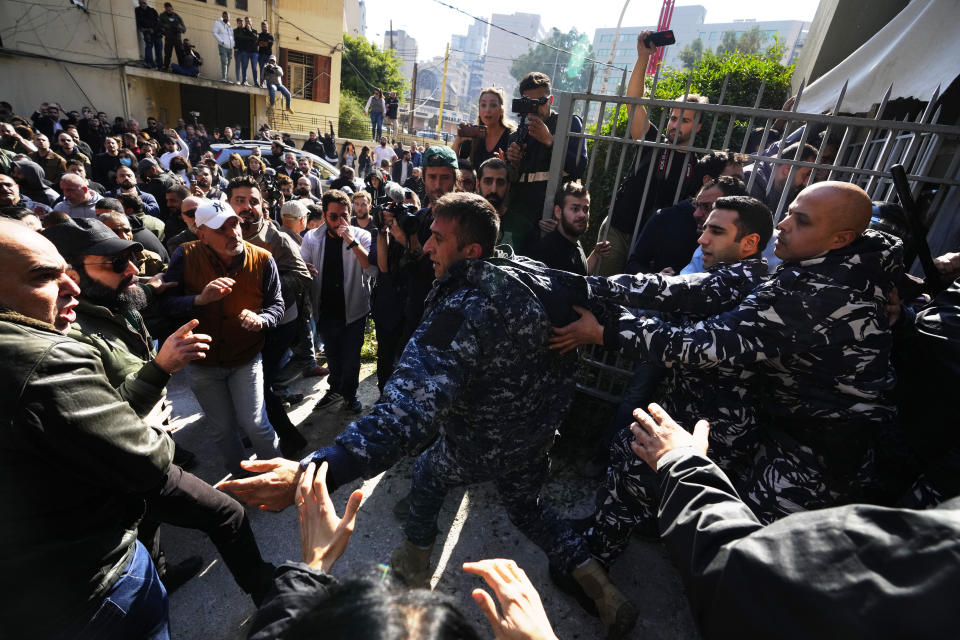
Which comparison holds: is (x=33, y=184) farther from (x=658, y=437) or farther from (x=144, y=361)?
(x=658, y=437)

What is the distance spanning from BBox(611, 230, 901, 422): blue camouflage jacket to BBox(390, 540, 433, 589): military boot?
1.60 m

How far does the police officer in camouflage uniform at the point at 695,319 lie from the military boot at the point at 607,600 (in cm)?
19

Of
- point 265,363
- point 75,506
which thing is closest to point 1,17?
point 265,363

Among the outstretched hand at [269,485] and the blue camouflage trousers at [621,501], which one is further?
the blue camouflage trousers at [621,501]

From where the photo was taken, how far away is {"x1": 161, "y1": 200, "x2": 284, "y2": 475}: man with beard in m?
2.74

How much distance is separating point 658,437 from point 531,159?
120 inches

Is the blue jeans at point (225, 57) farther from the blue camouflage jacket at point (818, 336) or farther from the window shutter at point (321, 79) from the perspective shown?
the blue camouflage jacket at point (818, 336)

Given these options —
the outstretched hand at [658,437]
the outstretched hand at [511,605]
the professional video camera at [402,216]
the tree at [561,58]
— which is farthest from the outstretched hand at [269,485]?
the tree at [561,58]

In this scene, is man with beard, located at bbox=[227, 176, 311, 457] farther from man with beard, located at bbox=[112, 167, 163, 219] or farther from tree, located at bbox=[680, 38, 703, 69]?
tree, located at bbox=[680, 38, 703, 69]

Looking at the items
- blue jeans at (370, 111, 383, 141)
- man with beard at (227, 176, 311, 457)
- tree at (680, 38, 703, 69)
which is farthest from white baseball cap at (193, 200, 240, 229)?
tree at (680, 38, 703, 69)

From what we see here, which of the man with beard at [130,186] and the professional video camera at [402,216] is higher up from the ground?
the professional video camera at [402,216]

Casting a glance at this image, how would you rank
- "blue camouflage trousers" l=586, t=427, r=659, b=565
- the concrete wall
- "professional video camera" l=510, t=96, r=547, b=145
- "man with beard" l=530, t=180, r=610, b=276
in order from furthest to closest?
the concrete wall < "professional video camera" l=510, t=96, r=547, b=145 < "man with beard" l=530, t=180, r=610, b=276 < "blue camouflage trousers" l=586, t=427, r=659, b=565

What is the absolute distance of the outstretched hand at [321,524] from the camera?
1188mm

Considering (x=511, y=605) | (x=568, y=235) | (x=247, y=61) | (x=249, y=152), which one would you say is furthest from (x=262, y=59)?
(x=511, y=605)
